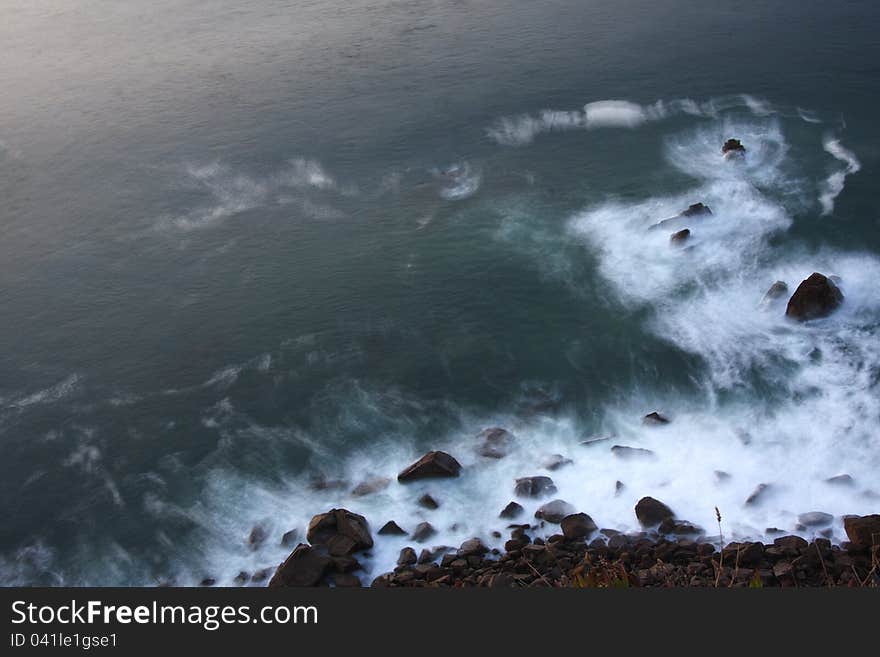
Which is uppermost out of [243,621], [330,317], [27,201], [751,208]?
[27,201]

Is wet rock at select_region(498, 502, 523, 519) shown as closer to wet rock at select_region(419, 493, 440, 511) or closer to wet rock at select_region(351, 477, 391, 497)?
wet rock at select_region(419, 493, 440, 511)

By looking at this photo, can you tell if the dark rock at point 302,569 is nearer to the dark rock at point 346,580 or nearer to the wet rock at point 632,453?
the dark rock at point 346,580

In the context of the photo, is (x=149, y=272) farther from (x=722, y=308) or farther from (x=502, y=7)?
(x=502, y=7)

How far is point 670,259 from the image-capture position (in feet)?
251

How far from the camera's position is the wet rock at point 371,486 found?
57.9m

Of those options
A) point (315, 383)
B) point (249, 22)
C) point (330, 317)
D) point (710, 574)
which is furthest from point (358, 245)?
point (249, 22)

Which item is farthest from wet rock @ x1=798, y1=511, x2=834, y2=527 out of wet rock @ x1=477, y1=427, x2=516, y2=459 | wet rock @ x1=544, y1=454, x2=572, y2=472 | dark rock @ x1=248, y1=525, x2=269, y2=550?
dark rock @ x1=248, y1=525, x2=269, y2=550

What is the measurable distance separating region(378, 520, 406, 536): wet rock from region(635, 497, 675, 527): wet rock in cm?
1492

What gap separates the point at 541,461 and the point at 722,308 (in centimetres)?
2265

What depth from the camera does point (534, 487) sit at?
56.3 m

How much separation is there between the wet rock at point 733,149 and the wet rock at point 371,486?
5359 centimetres

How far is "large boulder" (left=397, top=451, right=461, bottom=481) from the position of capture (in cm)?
5775

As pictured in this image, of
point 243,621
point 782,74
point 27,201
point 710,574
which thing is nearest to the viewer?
point 243,621

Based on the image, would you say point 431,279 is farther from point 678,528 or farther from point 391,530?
point 678,528
